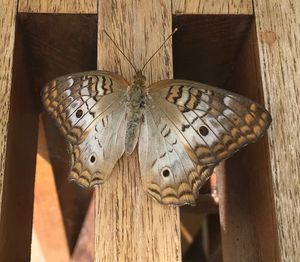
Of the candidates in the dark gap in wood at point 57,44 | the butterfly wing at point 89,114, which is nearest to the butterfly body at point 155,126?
the butterfly wing at point 89,114

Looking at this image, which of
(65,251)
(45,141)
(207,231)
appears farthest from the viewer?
(207,231)

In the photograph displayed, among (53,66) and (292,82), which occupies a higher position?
(53,66)

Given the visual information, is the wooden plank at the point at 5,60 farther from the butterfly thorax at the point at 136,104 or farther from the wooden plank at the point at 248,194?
the wooden plank at the point at 248,194

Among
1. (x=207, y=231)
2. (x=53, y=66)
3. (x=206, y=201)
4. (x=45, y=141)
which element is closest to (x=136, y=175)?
(x=53, y=66)

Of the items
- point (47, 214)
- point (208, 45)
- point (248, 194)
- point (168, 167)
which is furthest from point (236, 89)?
point (47, 214)

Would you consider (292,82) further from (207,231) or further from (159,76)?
(207,231)

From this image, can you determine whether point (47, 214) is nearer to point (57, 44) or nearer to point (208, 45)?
point (57, 44)
